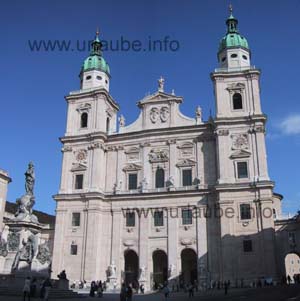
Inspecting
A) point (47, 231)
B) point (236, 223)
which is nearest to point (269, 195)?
point (236, 223)

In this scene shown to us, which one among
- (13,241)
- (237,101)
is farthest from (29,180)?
(237,101)

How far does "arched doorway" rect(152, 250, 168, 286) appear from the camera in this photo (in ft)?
142

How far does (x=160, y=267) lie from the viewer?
4447 cm

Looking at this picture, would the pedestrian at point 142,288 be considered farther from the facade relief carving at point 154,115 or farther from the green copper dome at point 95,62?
A: the green copper dome at point 95,62

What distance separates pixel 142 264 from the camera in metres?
42.2

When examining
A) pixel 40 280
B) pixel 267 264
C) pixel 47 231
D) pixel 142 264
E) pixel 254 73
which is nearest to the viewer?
pixel 40 280

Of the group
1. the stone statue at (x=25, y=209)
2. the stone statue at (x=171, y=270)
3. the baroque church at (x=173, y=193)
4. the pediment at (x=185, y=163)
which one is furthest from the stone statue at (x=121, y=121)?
the stone statue at (x=25, y=209)

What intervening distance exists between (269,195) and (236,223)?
4157 mm

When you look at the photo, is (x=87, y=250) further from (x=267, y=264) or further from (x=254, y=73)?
(x=254, y=73)

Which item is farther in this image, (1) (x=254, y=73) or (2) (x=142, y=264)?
(1) (x=254, y=73)

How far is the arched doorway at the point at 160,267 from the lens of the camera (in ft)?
142

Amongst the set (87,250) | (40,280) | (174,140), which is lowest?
(40,280)

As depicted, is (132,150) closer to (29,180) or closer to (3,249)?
(29,180)

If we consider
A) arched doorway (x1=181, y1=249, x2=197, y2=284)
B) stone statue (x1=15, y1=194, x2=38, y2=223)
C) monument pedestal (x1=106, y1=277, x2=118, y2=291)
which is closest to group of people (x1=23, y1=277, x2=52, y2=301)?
stone statue (x1=15, y1=194, x2=38, y2=223)
